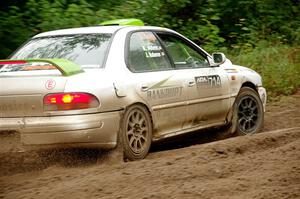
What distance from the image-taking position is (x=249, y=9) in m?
16.7

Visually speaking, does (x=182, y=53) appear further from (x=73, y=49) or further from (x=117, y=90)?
(x=117, y=90)

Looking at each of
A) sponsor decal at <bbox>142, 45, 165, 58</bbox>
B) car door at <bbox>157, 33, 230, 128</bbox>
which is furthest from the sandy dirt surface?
sponsor decal at <bbox>142, 45, 165, 58</bbox>

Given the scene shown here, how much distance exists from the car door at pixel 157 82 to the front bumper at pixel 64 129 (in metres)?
0.67

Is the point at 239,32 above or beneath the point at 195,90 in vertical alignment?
beneath

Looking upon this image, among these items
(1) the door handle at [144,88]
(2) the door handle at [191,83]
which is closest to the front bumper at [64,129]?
(1) the door handle at [144,88]

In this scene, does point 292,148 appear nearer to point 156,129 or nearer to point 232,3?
point 156,129

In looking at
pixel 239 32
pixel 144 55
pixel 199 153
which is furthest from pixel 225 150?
pixel 239 32

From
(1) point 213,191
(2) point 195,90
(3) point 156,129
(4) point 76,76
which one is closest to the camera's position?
(1) point 213,191

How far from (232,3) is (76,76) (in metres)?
11.1

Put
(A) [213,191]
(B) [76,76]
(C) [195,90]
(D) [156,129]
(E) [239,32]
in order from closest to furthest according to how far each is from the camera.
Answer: (A) [213,191]
(B) [76,76]
(D) [156,129]
(C) [195,90]
(E) [239,32]

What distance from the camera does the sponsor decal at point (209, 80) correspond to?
7706mm

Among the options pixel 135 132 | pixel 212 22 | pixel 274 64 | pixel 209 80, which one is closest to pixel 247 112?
pixel 209 80

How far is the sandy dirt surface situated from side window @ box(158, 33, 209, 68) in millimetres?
1301

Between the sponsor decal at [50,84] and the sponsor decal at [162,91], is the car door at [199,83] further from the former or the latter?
the sponsor decal at [50,84]
